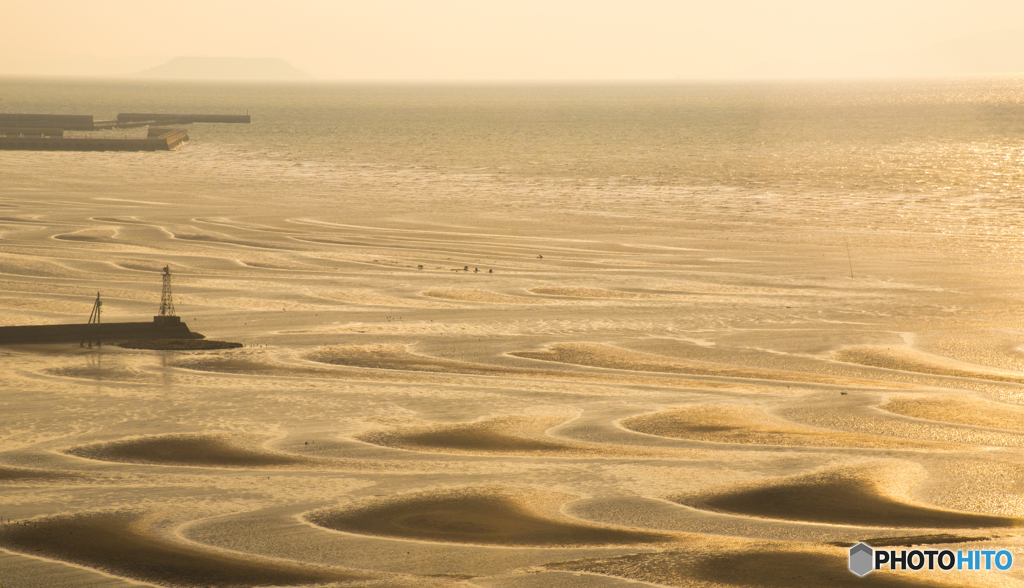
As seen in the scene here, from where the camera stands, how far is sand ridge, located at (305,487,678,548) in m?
12.9

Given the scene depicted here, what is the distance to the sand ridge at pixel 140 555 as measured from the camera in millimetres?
11766

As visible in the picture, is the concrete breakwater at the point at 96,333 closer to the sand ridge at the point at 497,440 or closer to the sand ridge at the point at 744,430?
the sand ridge at the point at 497,440

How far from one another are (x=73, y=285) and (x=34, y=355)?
27.0 ft

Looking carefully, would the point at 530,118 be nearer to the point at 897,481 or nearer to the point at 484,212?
the point at 484,212

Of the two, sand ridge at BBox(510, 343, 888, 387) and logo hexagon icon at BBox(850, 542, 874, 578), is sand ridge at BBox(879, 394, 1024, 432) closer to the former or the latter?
sand ridge at BBox(510, 343, 888, 387)


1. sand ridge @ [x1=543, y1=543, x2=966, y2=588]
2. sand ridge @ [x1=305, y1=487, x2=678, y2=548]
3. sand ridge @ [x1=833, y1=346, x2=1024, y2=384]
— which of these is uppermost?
sand ridge @ [x1=833, y1=346, x2=1024, y2=384]

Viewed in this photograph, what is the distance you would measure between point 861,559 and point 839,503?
6.87ft

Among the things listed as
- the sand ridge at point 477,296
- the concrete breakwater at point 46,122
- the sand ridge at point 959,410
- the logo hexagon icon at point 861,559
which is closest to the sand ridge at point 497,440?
the logo hexagon icon at point 861,559

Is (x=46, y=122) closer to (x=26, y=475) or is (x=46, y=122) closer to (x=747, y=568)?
(x=26, y=475)

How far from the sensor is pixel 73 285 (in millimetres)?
30062

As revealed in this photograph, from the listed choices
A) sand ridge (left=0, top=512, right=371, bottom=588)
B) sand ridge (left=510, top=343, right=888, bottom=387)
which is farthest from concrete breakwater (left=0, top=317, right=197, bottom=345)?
sand ridge (left=0, top=512, right=371, bottom=588)

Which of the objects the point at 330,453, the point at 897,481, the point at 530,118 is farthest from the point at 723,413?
the point at 530,118

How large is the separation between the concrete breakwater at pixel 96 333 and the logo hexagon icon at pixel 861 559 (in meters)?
16.2

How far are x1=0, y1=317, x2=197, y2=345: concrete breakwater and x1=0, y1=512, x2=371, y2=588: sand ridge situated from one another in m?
10.7
